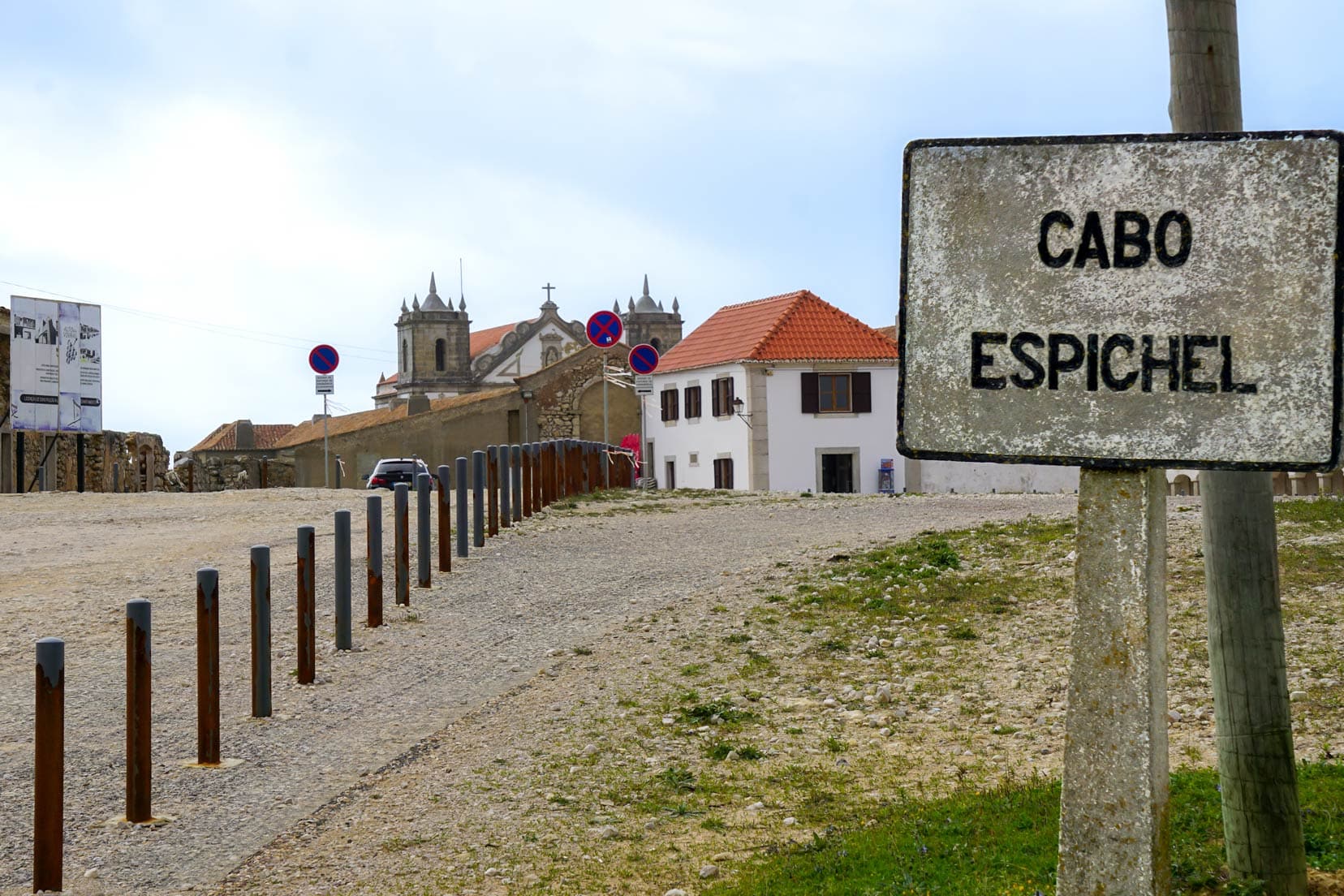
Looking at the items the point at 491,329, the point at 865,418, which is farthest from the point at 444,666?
the point at 491,329

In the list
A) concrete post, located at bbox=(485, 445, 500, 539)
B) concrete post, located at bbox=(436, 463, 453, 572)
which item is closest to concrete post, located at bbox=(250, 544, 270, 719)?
concrete post, located at bbox=(436, 463, 453, 572)

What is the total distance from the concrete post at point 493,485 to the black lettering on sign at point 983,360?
42.0 feet

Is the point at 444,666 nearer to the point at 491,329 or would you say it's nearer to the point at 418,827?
the point at 418,827

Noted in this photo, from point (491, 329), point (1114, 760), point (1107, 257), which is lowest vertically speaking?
point (1114, 760)

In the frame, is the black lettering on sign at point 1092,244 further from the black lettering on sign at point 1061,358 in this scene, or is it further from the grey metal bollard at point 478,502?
the grey metal bollard at point 478,502

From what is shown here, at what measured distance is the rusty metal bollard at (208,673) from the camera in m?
7.25

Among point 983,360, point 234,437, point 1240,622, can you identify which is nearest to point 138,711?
point 983,360

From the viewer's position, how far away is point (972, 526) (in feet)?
50.6

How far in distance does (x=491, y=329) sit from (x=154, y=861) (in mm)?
116748

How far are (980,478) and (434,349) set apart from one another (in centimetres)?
7648

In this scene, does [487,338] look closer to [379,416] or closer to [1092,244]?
[379,416]

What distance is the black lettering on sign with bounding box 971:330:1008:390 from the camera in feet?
12.0

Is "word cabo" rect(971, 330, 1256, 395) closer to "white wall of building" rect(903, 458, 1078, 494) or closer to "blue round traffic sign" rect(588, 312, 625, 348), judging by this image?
"blue round traffic sign" rect(588, 312, 625, 348)

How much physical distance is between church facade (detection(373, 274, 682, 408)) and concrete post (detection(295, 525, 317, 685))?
98.2 meters
